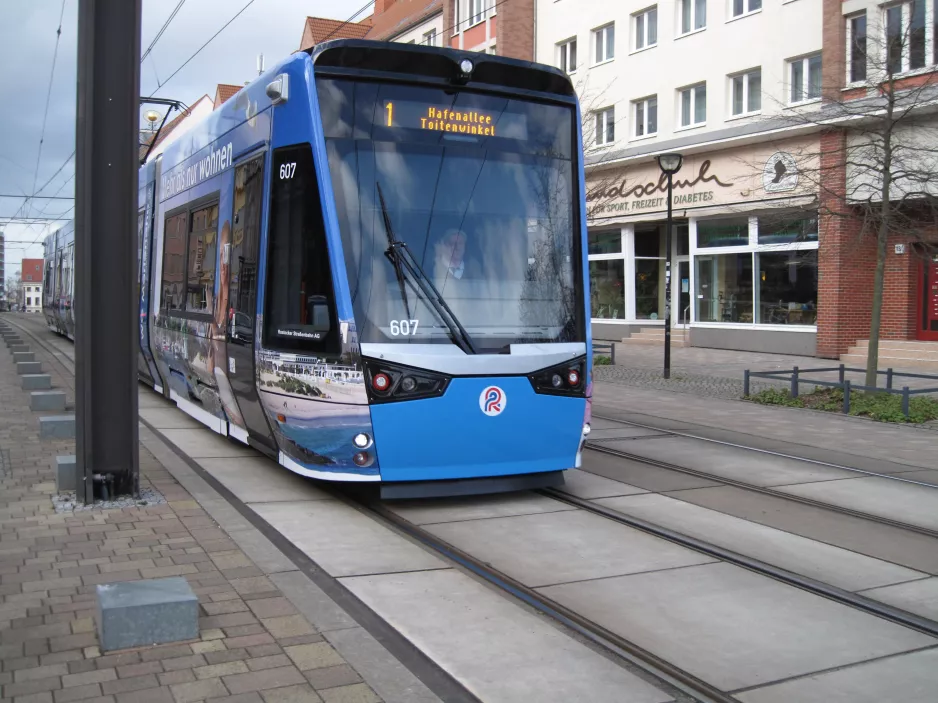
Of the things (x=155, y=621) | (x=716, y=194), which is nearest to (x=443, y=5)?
(x=716, y=194)

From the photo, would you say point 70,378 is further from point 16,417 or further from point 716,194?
point 716,194

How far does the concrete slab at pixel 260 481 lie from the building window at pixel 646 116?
72.4ft

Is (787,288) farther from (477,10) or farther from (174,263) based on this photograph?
(174,263)

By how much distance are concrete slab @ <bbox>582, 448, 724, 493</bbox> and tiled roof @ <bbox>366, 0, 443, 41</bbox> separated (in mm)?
31164

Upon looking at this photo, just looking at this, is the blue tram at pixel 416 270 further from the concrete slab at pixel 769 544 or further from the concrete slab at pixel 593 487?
the concrete slab at pixel 769 544

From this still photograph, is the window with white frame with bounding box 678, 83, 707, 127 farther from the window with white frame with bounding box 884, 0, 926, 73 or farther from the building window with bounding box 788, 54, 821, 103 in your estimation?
the window with white frame with bounding box 884, 0, 926, 73

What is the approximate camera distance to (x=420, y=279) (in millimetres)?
7059

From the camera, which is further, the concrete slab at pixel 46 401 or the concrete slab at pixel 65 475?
the concrete slab at pixel 46 401

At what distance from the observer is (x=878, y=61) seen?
46.9 feet

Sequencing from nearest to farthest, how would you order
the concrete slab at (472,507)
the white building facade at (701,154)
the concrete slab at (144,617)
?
1. the concrete slab at (144,617)
2. the concrete slab at (472,507)
3. the white building facade at (701,154)

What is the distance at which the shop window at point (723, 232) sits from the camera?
85.0 ft

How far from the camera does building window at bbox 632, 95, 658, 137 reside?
28922 mm

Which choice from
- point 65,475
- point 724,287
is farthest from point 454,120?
point 724,287

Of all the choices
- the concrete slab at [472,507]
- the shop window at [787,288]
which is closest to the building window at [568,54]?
the shop window at [787,288]
